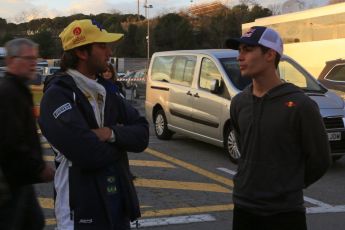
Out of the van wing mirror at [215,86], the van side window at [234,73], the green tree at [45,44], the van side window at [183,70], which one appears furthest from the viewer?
the green tree at [45,44]

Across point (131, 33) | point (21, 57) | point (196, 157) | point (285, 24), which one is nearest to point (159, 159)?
point (196, 157)

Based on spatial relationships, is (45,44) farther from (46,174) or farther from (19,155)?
(19,155)

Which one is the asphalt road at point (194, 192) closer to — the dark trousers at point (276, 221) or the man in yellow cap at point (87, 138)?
the dark trousers at point (276, 221)

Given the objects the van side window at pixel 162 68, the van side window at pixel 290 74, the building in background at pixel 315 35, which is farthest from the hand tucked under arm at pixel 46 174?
the building in background at pixel 315 35

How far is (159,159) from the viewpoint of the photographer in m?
10.4

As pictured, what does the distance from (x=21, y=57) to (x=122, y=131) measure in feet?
2.94

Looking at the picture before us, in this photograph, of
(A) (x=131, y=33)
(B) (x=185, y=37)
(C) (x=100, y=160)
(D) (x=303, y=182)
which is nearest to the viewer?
(C) (x=100, y=160)

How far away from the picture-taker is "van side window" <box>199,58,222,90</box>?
1024 cm

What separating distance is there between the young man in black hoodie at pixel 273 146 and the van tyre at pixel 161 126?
356 inches

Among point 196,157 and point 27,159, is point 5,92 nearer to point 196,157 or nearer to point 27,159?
point 27,159

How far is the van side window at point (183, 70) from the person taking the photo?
11.1 metres

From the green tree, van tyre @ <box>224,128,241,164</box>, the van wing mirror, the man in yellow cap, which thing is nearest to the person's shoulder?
the man in yellow cap

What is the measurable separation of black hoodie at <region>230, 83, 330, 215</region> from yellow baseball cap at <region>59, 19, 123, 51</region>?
93 centimetres

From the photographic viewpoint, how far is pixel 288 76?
10406 mm
